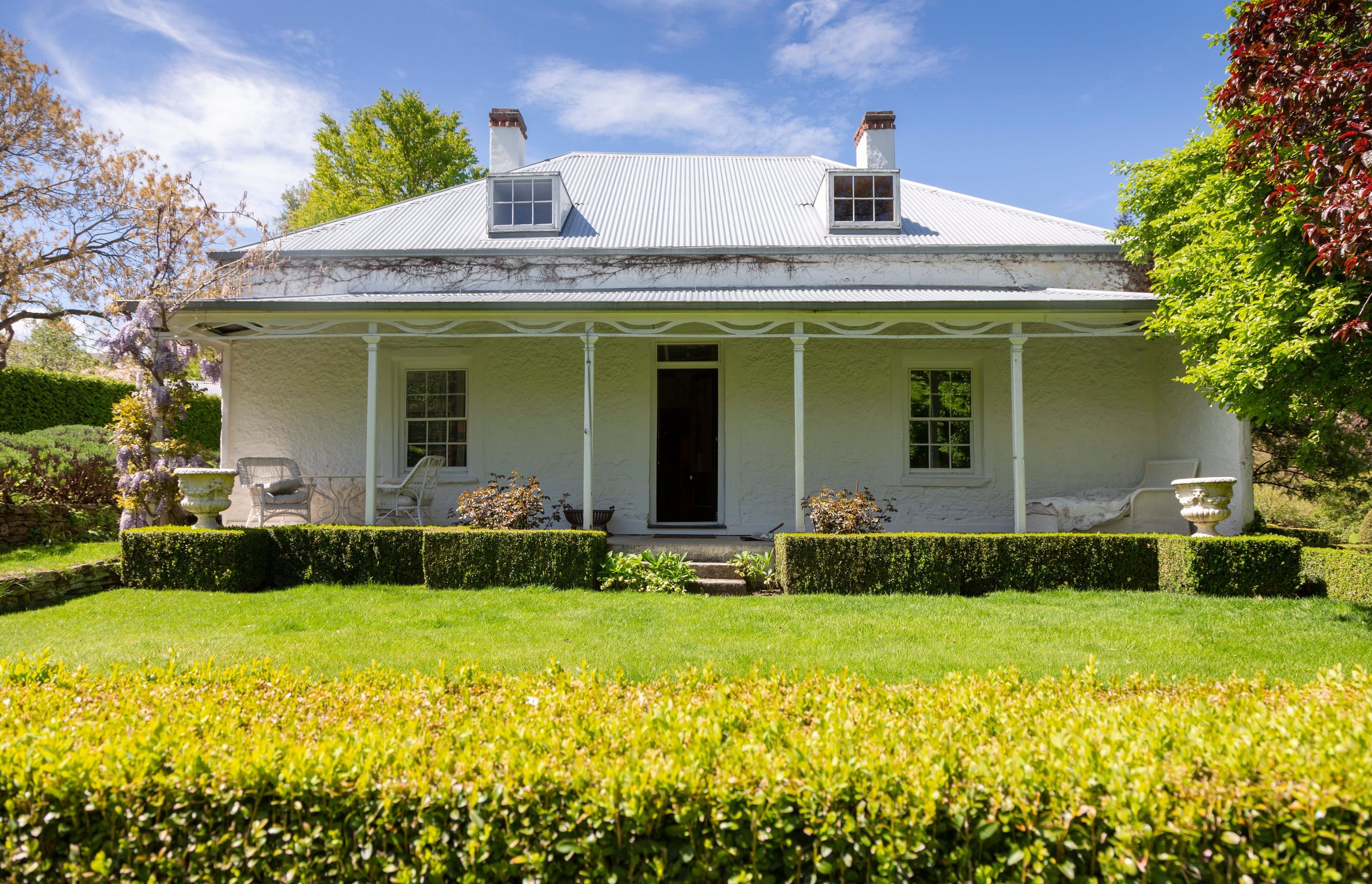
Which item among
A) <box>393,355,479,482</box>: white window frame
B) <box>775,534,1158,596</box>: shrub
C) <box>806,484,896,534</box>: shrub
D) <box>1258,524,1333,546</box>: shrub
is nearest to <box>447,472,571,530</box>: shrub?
<box>393,355,479,482</box>: white window frame

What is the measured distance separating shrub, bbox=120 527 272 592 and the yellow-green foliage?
18.1ft

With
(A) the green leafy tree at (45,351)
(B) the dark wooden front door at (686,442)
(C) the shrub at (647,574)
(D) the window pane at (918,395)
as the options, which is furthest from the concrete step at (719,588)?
(A) the green leafy tree at (45,351)

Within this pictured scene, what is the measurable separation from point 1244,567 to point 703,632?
16.8 feet

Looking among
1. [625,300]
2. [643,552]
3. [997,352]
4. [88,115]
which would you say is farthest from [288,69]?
[997,352]

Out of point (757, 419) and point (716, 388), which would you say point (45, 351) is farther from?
point (757, 419)

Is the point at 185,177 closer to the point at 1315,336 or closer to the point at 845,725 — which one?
the point at 845,725

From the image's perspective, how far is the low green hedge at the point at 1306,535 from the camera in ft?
29.2

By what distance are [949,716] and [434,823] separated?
5.70 ft

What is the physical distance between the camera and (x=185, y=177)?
11.7m

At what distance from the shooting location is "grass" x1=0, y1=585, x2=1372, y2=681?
5008 millimetres

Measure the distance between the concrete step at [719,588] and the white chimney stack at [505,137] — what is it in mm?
8060

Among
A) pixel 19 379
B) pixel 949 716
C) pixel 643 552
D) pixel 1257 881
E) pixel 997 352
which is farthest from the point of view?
pixel 19 379

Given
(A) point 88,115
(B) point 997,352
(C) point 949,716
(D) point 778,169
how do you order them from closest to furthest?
1. (C) point 949,716
2. (B) point 997,352
3. (D) point 778,169
4. (A) point 88,115

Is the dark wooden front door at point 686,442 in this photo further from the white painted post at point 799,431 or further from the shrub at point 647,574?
the shrub at point 647,574
